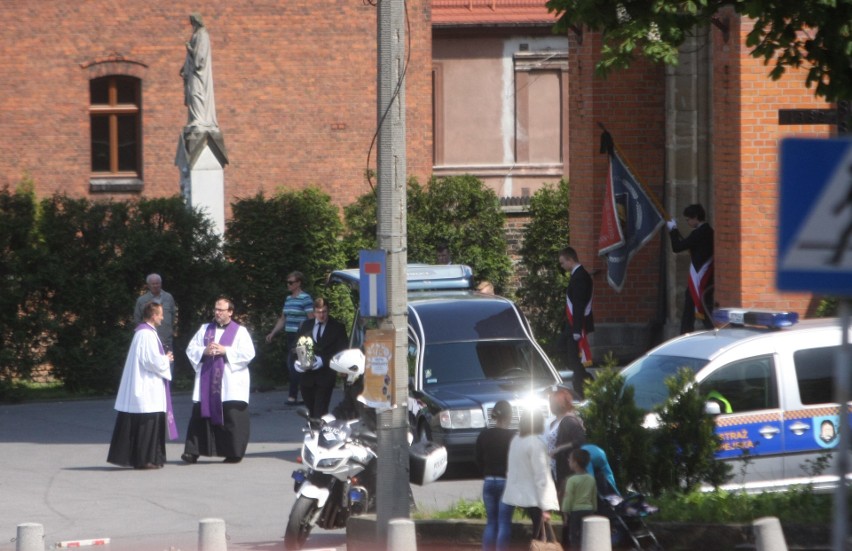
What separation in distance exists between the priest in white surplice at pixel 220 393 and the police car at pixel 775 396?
5227mm

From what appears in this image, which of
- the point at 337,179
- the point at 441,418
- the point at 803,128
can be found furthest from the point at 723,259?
the point at 337,179

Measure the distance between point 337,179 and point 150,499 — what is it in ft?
66.5

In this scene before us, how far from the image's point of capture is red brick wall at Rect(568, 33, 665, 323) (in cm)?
2067

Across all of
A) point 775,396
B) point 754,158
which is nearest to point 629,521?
point 775,396

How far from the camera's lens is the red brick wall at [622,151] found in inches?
814

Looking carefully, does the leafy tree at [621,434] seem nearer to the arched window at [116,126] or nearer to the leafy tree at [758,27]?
the leafy tree at [758,27]

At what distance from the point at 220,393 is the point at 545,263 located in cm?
1307

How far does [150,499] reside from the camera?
13.3 metres

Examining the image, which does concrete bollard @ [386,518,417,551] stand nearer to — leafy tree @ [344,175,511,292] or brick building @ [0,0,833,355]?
brick building @ [0,0,833,355]

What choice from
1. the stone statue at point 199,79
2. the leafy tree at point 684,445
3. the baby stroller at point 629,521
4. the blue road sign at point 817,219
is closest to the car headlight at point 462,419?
the leafy tree at point 684,445

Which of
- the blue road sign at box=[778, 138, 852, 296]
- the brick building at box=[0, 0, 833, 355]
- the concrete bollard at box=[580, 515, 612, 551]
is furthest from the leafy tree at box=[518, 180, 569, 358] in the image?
the blue road sign at box=[778, 138, 852, 296]

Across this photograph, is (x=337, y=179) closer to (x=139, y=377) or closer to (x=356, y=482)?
(x=139, y=377)

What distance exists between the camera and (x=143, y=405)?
1507 centimetres

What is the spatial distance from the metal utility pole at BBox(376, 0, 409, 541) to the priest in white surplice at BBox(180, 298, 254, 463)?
512 centimetres
